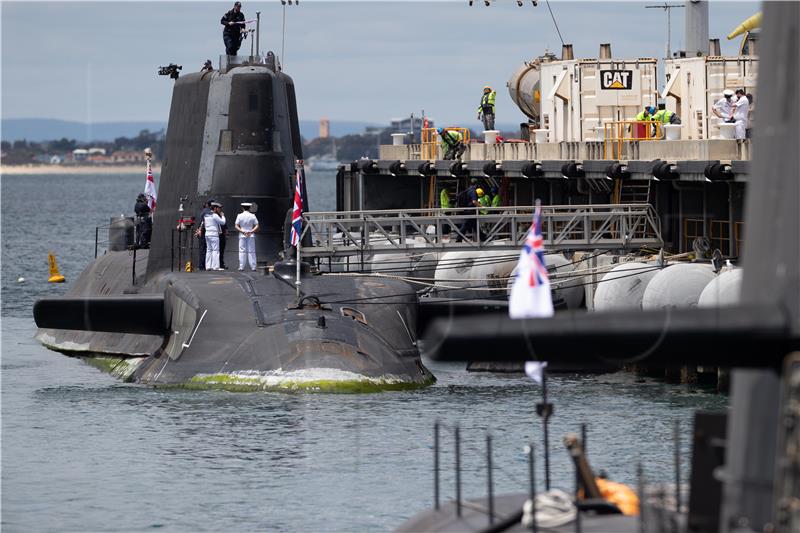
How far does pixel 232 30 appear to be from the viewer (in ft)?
Answer: 108

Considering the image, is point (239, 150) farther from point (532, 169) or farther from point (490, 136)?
point (490, 136)

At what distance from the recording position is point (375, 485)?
20.3 meters

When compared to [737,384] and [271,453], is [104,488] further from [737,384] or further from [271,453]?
[737,384]

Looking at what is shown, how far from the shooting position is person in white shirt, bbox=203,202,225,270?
30.3 meters

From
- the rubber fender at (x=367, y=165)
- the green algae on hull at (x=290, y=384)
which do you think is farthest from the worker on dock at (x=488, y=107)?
the green algae on hull at (x=290, y=384)

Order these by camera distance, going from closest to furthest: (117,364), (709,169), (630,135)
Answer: (709,169) → (117,364) → (630,135)

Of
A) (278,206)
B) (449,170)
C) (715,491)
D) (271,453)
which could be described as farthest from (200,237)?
(715,491)

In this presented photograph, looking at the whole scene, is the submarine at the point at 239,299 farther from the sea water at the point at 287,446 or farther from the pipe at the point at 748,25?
the pipe at the point at 748,25

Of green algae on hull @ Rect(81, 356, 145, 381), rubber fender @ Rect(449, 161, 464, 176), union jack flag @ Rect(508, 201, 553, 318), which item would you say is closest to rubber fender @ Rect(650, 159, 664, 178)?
rubber fender @ Rect(449, 161, 464, 176)

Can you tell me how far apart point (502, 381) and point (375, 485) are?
1055 centimetres

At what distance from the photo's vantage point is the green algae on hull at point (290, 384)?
25891mm

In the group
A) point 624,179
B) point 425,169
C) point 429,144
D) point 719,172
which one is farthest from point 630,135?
point 429,144

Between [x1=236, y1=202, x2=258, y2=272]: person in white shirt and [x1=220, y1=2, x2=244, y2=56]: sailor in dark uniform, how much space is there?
3975 mm

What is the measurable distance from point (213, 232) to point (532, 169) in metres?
12.7
